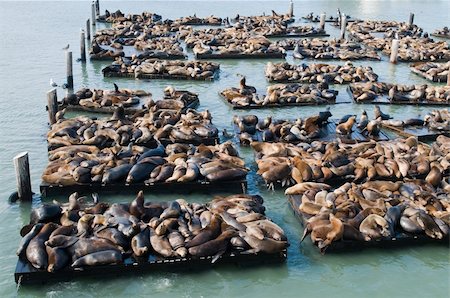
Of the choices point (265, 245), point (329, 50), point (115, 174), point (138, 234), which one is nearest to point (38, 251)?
point (138, 234)

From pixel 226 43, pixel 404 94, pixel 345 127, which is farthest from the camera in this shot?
pixel 226 43

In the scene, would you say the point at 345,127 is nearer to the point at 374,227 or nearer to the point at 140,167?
the point at 374,227

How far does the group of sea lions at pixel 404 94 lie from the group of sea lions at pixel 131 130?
231 inches

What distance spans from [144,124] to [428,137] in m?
7.05

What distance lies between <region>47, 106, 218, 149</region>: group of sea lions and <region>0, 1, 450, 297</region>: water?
2.68ft

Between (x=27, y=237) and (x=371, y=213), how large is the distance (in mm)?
5242

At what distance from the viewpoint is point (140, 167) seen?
30.8ft

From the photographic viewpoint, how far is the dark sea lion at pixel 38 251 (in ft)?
21.8

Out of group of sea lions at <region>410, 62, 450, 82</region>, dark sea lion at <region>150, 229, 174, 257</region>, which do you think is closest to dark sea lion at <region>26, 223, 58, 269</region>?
dark sea lion at <region>150, 229, 174, 257</region>

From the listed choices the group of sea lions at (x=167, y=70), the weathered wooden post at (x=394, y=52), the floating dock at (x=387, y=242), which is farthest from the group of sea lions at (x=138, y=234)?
the weathered wooden post at (x=394, y=52)

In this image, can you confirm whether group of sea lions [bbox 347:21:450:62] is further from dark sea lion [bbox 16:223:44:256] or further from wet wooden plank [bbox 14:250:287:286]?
dark sea lion [bbox 16:223:44:256]

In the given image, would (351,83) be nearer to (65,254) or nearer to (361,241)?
(361,241)

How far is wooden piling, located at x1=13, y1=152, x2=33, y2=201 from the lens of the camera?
28.3 feet

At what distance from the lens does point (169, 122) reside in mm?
11977
